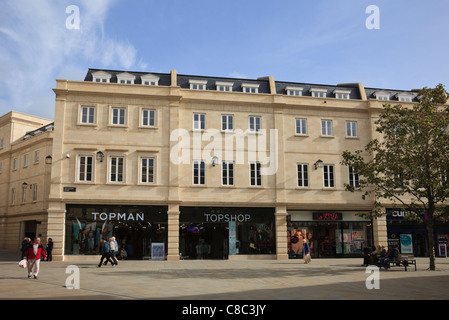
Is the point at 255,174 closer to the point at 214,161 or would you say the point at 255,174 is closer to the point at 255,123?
the point at 214,161

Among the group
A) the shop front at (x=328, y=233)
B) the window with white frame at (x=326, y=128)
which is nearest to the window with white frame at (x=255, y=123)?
the window with white frame at (x=326, y=128)

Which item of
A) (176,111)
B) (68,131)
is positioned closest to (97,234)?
(68,131)

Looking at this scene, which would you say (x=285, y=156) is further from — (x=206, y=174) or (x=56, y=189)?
(x=56, y=189)

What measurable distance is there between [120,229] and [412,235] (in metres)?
20.8

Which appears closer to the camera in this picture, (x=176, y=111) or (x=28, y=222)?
(x=176, y=111)

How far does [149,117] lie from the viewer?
30.0 meters

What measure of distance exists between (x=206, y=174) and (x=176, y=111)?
15.6ft

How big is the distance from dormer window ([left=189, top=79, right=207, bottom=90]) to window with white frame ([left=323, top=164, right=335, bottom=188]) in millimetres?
10631

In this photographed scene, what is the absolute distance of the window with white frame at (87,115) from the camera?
29.3 m

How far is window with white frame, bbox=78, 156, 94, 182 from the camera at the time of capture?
28589mm

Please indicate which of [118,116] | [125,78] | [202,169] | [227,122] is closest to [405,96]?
[227,122]

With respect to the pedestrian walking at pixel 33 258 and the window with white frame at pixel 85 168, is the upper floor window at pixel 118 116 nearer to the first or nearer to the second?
the window with white frame at pixel 85 168

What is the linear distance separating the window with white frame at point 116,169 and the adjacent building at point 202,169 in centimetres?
7

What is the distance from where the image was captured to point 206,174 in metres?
30.0
